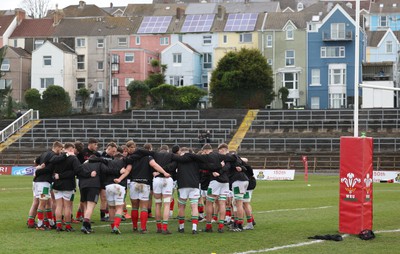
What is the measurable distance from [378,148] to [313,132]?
6.92 metres

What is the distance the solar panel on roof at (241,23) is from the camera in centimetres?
9769

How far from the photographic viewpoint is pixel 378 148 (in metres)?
61.8

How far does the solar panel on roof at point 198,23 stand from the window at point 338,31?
15.6 m

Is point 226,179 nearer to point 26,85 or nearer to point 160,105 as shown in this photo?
point 160,105

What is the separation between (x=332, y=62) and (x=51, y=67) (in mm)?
32649

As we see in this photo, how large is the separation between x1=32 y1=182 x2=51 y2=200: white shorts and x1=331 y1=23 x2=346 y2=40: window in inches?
2878

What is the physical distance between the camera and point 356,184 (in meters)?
20.0

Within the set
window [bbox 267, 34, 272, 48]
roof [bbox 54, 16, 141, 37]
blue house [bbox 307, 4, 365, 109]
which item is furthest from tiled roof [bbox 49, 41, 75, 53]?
blue house [bbox 307, 4, 365, 109]

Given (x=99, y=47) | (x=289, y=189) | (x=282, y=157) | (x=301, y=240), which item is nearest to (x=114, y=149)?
(x=301, y=240)

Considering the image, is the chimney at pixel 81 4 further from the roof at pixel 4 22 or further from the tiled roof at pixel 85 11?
the roof at pixel 4 22

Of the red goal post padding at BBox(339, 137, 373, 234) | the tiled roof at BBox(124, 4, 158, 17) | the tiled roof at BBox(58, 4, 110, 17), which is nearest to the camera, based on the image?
the red goal post padding at BBox(339, 137, 373, 234)

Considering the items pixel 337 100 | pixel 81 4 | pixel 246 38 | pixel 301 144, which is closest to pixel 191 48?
pixel 246 38

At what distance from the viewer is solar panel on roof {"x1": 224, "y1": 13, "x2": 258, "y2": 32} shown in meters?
97.7

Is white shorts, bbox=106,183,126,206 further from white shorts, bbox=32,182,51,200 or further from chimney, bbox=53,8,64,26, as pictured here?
chimney, bbox=53,8,64,26
